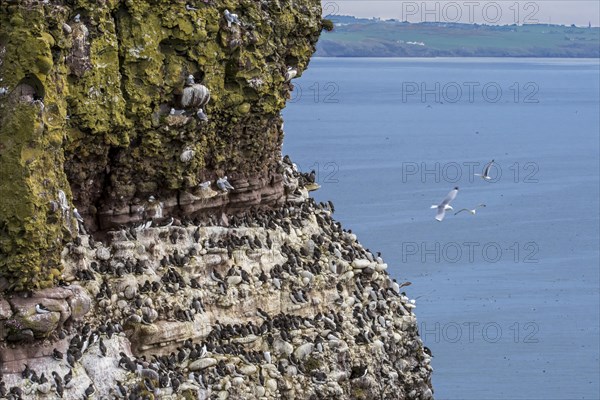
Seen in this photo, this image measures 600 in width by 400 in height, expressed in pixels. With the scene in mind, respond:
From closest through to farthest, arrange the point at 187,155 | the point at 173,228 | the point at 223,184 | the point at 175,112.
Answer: the point at 175,112, the point at 173,228, the point at 187,155, the point at 223,184

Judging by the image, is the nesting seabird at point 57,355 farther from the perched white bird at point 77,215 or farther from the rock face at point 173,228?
the perched white bird at point 77,215

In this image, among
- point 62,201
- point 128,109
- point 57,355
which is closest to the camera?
point 57,355

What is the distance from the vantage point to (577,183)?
134m

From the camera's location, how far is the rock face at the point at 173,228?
3753cm

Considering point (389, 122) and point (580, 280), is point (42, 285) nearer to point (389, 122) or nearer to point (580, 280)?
point (580, 280)

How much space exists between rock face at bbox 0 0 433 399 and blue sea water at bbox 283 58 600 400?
1018 inches

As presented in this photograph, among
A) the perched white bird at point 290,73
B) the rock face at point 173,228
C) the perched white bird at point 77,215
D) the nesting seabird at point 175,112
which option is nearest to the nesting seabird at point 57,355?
the rock face at point 173,228

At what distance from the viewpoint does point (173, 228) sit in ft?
147

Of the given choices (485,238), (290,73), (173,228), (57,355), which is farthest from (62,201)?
(485,238)

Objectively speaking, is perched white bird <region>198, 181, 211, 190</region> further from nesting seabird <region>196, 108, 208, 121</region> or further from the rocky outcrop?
nesting seabird <region>196, 108, 208, 121</region>

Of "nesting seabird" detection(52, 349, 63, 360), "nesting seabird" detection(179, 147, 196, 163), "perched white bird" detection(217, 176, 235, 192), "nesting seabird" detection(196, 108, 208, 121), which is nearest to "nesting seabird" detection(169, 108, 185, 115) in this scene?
"nesting seabird" detection(196, 108, 208, 121)

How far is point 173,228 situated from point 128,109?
299 centimetres

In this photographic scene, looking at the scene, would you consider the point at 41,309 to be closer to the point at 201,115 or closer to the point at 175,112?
the point at 175,112

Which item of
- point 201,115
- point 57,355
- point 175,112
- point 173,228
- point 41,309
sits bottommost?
point 57,355
